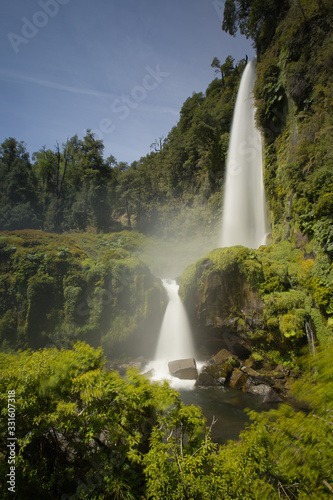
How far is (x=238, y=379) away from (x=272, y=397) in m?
1.73

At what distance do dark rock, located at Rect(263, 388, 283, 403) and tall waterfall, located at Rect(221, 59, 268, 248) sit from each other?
1104 cm

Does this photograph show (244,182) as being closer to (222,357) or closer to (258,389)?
(222,357)

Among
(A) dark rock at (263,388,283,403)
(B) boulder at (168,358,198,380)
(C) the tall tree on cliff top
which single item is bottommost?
(A) dark rock at (263,388,283,403)

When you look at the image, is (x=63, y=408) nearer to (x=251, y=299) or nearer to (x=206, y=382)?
(x=206, y=382)

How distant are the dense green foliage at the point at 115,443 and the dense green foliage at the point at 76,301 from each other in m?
11.2

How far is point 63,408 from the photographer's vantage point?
146 inches

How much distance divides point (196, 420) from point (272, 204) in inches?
610

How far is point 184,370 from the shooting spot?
11992 mm

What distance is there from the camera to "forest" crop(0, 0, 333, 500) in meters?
3.47

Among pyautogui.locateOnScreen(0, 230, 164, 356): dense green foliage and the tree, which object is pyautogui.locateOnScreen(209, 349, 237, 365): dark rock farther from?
the tree

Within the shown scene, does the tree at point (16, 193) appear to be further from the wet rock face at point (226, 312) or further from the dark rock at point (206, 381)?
the dark rock at point (206, 381)

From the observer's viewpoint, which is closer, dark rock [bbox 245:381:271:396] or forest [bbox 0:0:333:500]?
forest [bbox 0:0:333:500]

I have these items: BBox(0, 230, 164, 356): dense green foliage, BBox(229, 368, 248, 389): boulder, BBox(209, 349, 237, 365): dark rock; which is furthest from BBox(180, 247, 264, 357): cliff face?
BBox(0, 230, 164, 356): dense green foliage

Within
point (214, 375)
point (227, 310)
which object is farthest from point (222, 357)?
point (227, 310)
